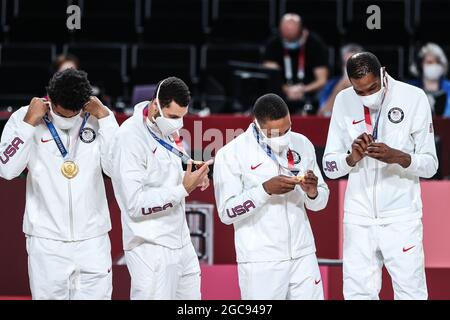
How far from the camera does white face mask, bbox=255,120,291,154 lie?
560 centimetres

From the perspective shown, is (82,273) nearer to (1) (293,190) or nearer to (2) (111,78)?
(1) (293,190)

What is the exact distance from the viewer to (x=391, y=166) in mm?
5934

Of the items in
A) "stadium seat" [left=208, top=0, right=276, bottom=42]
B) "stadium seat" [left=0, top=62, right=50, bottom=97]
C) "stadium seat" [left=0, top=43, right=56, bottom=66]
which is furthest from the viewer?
"stadium seat" [left=208, top=0, right=276, bottom=42]

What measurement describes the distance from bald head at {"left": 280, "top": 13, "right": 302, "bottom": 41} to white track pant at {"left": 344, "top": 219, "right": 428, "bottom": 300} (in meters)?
5.12

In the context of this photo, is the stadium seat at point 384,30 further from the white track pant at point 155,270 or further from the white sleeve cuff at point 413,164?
the white track pant at point 155,270

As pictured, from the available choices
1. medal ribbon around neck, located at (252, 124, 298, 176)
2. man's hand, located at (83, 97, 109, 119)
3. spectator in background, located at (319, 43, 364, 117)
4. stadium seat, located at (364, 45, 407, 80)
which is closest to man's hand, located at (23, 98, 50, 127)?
man's hand, located at (83, 97, 109, 119)

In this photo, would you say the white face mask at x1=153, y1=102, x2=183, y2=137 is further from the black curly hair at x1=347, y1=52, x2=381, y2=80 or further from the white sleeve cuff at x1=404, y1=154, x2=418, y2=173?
the white sleeve cuff at x1=404, y1=154, x2=418, y2=173

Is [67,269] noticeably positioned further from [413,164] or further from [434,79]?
[434,79]

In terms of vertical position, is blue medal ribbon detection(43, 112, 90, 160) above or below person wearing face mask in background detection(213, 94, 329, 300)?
above

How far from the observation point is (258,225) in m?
5.67

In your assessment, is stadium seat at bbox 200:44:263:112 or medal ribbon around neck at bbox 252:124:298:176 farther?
stadium seat at bbox 200:44:263:112

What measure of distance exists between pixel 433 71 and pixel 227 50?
2.80 meters

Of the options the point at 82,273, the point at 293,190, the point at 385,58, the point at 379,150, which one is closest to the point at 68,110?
the point at 82,273

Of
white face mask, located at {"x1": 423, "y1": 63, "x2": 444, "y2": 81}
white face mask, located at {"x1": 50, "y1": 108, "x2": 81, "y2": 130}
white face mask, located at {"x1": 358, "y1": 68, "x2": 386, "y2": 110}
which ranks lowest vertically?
white face mask, located at {"x1": 50, "y1": 108, "x2": 81, "y2": 130}
